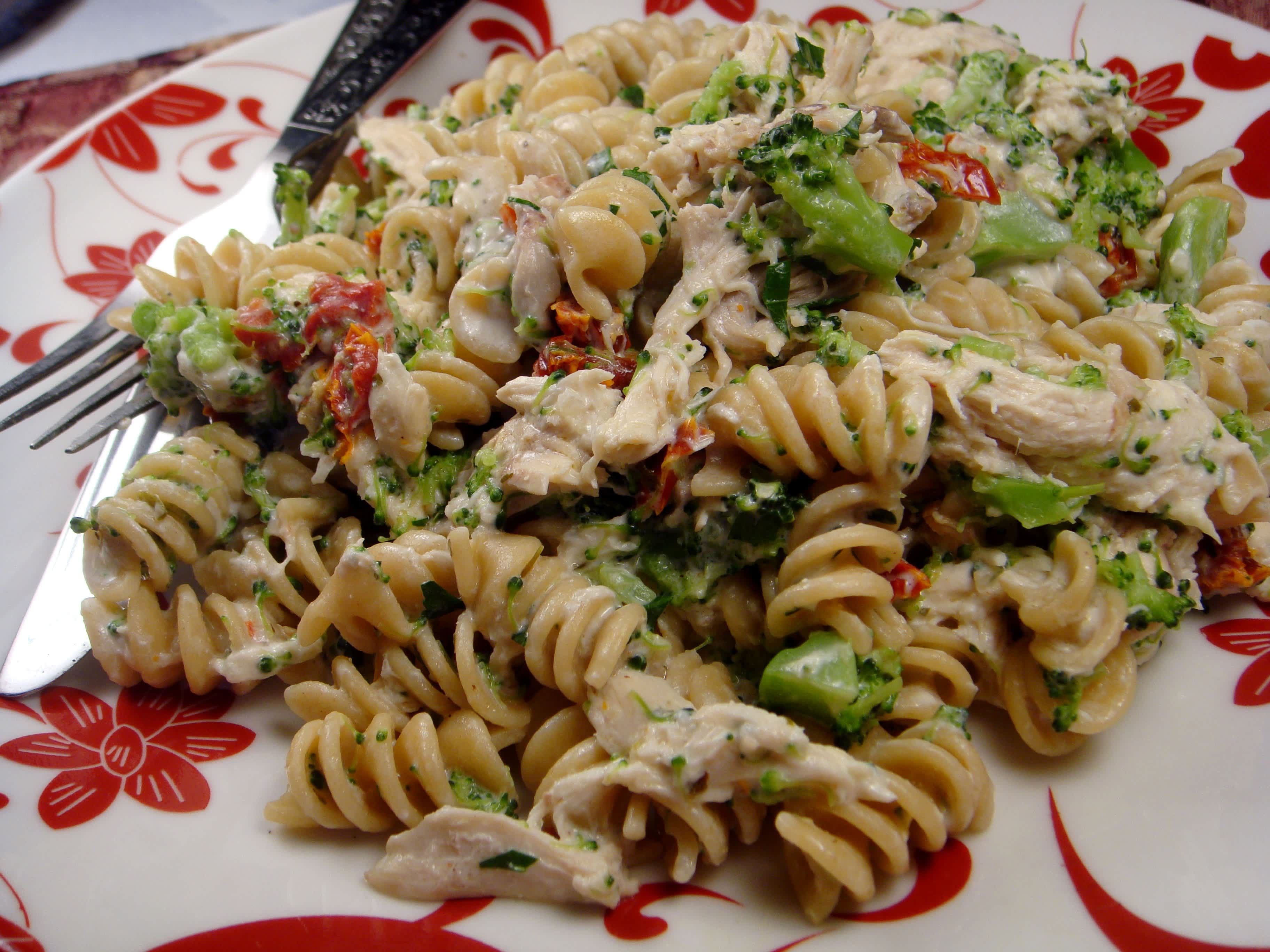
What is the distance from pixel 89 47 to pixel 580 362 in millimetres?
5382

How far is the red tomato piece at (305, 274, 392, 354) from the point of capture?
8.28ft

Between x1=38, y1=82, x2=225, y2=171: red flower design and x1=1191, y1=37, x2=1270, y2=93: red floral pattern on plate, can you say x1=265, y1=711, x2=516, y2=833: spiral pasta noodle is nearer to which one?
x1=38, y1=82, x2=225, y2=171: red flower design

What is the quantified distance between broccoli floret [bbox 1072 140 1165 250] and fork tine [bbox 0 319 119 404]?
3.07 meters

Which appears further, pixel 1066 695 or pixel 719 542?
pixel 719 542

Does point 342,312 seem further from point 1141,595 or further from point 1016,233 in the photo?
point 1141,595

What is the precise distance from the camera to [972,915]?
6.23 ft

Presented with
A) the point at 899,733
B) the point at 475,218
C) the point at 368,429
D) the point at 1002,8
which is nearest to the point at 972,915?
the point at 899,733

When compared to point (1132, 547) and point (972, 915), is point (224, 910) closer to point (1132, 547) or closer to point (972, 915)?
point (972, 915)

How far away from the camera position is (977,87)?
9.82 ft

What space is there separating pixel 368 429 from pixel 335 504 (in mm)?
311

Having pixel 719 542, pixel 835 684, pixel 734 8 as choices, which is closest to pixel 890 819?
pixel 835 684

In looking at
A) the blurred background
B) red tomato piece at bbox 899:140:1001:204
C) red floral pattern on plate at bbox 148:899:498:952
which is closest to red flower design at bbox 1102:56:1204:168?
red tomato piece at bbox 899:140:1001:204

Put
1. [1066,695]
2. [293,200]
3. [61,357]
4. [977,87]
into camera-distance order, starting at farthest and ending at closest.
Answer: [293,200], [977,87], [61,357], [1066,695]

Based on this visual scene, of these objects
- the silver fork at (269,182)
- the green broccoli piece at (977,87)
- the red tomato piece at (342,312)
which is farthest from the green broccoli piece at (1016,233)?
the silver fork at (269,182)
